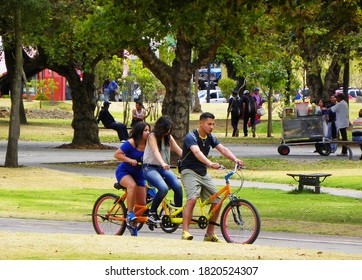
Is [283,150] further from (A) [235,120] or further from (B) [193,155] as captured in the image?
(B) [193,155]

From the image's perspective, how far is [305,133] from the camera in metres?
36.1

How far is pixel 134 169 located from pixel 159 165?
519mm

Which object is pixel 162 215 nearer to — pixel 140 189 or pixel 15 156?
pixel 140 189

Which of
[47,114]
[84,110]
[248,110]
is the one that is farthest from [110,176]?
[47,114]

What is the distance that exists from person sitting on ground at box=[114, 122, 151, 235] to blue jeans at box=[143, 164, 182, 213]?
244 mm

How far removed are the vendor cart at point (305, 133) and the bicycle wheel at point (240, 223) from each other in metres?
21.2

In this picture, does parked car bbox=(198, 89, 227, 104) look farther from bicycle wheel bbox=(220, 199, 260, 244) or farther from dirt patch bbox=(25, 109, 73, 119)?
bicycle wheel bbox=(220, 199, 260, 244)

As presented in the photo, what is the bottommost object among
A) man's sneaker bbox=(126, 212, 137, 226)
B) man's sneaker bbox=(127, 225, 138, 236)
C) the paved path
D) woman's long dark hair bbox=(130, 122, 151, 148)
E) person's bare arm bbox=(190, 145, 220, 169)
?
the paved path

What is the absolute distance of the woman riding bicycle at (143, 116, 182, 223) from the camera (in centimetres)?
1521

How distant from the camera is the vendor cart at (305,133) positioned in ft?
118

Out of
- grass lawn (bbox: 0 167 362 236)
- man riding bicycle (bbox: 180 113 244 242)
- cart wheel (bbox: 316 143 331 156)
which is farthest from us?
cart wheel (bbox: 316 143 331 156)

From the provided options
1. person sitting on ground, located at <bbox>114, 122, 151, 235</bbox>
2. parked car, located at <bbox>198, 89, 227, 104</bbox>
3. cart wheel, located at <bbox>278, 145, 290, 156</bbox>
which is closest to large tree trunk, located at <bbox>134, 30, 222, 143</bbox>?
cart wheel, located at <bbox>278, 145, 290, 156</bbox>

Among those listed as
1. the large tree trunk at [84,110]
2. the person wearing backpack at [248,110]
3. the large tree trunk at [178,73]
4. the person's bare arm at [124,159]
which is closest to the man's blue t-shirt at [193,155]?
the person's bare arm at [124,159]

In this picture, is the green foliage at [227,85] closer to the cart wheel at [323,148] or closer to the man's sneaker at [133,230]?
the cart wheel at [323,148]
